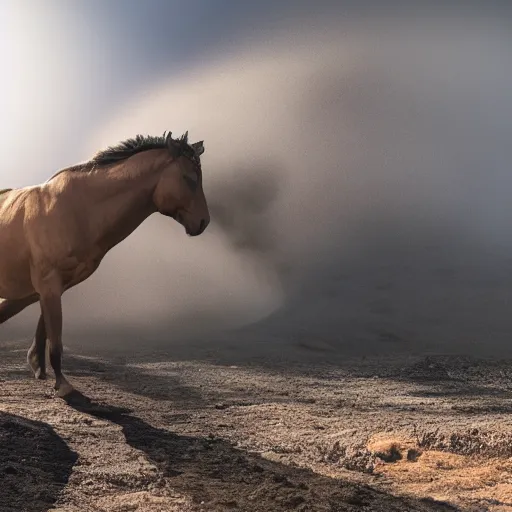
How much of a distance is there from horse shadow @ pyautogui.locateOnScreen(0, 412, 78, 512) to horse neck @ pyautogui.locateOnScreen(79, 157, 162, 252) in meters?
1.99

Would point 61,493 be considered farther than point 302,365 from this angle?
No

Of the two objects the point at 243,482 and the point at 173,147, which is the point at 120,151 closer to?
the point at 173,147

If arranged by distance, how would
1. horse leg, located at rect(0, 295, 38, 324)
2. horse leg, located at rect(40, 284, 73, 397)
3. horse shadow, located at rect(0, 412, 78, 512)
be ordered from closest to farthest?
horse shadow, located at rect(0, 412, 78, 512) < horse leg, located at rect(40, 284, 73, 397) < horse leg, located at rect(0, 295, 38, 324)

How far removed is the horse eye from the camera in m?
6.37

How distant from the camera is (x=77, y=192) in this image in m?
6.43

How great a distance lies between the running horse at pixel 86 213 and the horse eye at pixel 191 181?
0.4 inches

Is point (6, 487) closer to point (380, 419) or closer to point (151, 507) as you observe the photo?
point (151, 507)

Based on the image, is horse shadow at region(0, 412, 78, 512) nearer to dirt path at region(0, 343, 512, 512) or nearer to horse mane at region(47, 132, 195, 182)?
dirt path at region(0, 343, 512, 512)

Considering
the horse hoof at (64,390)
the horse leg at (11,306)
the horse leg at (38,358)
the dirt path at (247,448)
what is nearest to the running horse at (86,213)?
the horse hoof at (64,390)

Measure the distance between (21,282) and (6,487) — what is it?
3008 millimetres

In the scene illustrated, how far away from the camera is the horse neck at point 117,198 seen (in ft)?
21.0

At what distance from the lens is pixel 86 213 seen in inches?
251

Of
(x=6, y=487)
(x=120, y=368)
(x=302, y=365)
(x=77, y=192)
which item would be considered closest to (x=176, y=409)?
(x=77, y=192)

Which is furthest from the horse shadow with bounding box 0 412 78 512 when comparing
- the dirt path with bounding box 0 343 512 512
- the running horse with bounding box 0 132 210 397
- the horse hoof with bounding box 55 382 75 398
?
the running horse with bounding box 0 132 210 397
